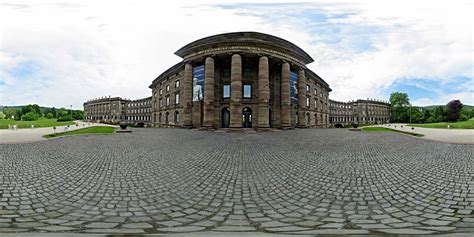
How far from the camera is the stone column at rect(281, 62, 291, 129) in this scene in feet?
113

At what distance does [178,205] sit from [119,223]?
1.05 metres

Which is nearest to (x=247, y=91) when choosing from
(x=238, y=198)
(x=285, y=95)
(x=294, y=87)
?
(x=285, y=95)

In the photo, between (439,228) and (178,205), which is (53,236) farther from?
(439,228)

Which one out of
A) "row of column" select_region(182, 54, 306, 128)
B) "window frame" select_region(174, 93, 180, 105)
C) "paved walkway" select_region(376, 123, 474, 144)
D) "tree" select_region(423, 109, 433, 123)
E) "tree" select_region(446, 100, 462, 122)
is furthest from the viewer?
"tree" select_region(423, 109, 433, 123)

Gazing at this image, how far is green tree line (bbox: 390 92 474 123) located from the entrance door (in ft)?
169

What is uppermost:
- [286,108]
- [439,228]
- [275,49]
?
[275,49]

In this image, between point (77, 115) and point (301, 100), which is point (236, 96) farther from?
point (77, 115)

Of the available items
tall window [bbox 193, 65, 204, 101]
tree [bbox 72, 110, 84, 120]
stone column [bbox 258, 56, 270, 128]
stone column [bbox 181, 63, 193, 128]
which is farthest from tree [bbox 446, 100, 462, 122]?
tree [bbox 72, 110, 84, 120]

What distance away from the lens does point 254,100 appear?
111 ft

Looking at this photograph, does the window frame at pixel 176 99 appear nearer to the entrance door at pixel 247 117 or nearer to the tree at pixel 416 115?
the entrance door at pixel 247 117

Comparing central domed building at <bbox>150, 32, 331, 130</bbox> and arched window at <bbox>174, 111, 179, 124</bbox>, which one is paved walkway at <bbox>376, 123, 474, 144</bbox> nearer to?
central domed building at <bbox>150, 32, 331, 130</bbox>

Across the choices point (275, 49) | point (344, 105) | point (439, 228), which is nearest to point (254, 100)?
point (275, 49)

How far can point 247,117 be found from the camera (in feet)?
112

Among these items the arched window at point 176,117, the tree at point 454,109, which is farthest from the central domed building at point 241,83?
the tree at point 454,109
